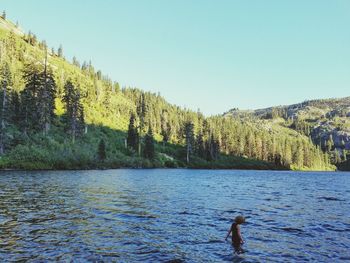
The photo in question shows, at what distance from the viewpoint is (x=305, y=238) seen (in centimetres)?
1878

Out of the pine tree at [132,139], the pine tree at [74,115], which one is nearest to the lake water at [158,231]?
the pine tree at [74,115]

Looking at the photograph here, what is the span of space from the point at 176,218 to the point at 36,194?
17.5 m

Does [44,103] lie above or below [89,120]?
below

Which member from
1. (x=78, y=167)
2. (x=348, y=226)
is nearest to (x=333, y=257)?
(x=348, y=226)

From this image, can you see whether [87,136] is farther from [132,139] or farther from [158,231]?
[158,231]

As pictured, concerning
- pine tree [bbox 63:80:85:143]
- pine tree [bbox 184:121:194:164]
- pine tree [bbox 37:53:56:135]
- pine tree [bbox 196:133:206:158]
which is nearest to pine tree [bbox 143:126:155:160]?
pine tree [bbox 184:121:194:164]

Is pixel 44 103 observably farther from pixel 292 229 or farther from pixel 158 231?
pixel 292 229

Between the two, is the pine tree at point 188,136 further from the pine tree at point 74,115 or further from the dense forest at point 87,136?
the pine tree at point 74,115

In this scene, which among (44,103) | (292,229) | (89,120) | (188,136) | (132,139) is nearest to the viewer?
(292,229)

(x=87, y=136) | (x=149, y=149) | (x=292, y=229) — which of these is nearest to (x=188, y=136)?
(x=149, y=149)

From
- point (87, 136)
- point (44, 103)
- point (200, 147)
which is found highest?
point (44, 103)

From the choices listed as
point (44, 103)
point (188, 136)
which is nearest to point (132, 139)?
point (188, 136)

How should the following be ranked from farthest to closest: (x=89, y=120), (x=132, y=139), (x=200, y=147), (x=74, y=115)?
(x=200, y=147) < (x=89, y=120) < (x=132, y=139) < (x=74, y=115)

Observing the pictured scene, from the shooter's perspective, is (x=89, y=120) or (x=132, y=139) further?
(x=89, y=120)
